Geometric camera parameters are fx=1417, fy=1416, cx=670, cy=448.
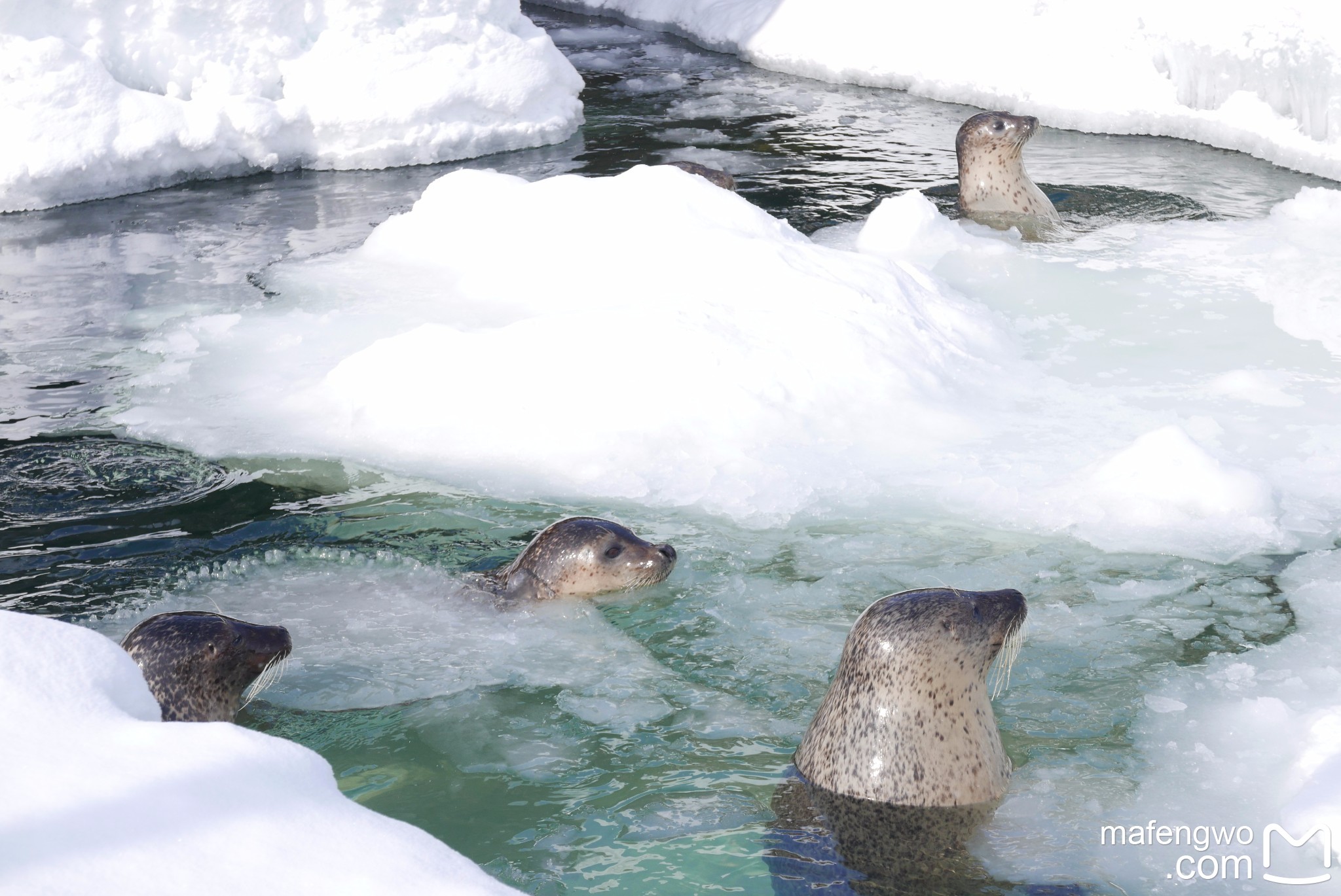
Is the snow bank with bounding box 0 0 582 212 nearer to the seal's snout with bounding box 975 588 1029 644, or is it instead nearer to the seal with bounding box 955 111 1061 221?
the seal with bounding box 955 111 1061 221

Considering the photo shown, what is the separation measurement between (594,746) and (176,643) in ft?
4.03

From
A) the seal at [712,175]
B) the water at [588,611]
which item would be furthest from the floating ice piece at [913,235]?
the seal at [712,175]

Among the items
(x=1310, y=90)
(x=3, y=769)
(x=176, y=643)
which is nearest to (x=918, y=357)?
(x=176, y=643)

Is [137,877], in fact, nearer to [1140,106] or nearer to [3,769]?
[3,769]

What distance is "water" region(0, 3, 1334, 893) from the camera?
12.0 ft

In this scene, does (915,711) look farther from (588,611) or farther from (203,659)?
(203,659)

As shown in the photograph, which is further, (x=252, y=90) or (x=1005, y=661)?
(x=252, y=90)

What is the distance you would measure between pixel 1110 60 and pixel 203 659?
11.1m

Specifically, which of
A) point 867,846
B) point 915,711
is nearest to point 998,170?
point 915,711

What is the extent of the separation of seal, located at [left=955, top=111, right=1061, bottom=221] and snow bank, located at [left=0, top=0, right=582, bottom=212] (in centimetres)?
453

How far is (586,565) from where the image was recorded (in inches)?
→ 192

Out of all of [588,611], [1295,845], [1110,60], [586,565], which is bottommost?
[588,611]

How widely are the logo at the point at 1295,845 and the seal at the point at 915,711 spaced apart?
2.08 ft

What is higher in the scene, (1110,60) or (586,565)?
(1110,60)
